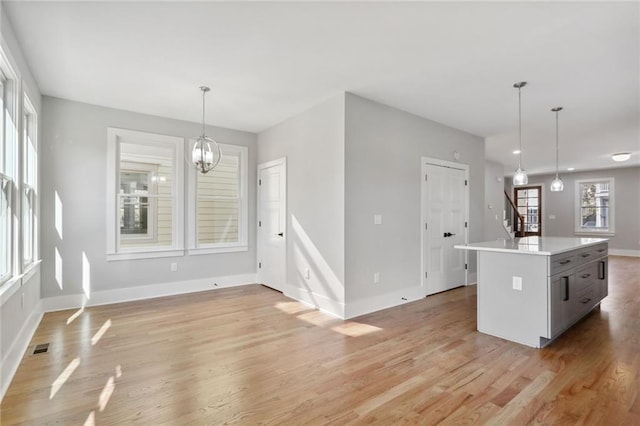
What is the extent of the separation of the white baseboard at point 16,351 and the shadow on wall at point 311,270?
2872 mm

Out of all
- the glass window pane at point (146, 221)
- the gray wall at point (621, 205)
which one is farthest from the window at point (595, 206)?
the glass window pane at point (146, 221)

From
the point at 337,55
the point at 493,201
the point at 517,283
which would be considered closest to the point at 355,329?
the point at 517,283

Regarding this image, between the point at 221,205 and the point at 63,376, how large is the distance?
11.0 feet

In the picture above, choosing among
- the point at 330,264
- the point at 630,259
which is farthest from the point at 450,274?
the point at 630,259

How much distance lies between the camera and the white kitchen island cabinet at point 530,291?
2.93m

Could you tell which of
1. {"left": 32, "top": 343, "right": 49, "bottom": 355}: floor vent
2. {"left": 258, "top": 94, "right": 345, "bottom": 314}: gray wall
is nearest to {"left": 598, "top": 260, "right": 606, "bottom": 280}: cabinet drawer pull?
{"left": 258, "top": 94, "right": 345, "bottom": 314}: gray wall

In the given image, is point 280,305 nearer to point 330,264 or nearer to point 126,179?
point 330,264

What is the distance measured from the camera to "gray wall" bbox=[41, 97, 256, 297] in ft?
13.2

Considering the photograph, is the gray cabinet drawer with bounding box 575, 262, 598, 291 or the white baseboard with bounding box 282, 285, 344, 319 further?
the white baseboard with bounding box 282, 285, 344, 319

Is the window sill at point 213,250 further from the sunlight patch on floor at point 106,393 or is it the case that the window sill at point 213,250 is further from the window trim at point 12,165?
the sunlight patch on floor at point 106,393

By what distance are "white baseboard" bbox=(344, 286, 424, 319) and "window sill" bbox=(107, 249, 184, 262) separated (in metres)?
2.80

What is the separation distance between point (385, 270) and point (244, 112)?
2905 mm

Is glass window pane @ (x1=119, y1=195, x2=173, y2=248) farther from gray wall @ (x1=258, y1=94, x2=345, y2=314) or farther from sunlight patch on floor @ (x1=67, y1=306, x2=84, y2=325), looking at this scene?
gray wall @ (x1=258, y1=94, x2=345, y2=314)

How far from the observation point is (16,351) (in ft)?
8.71
